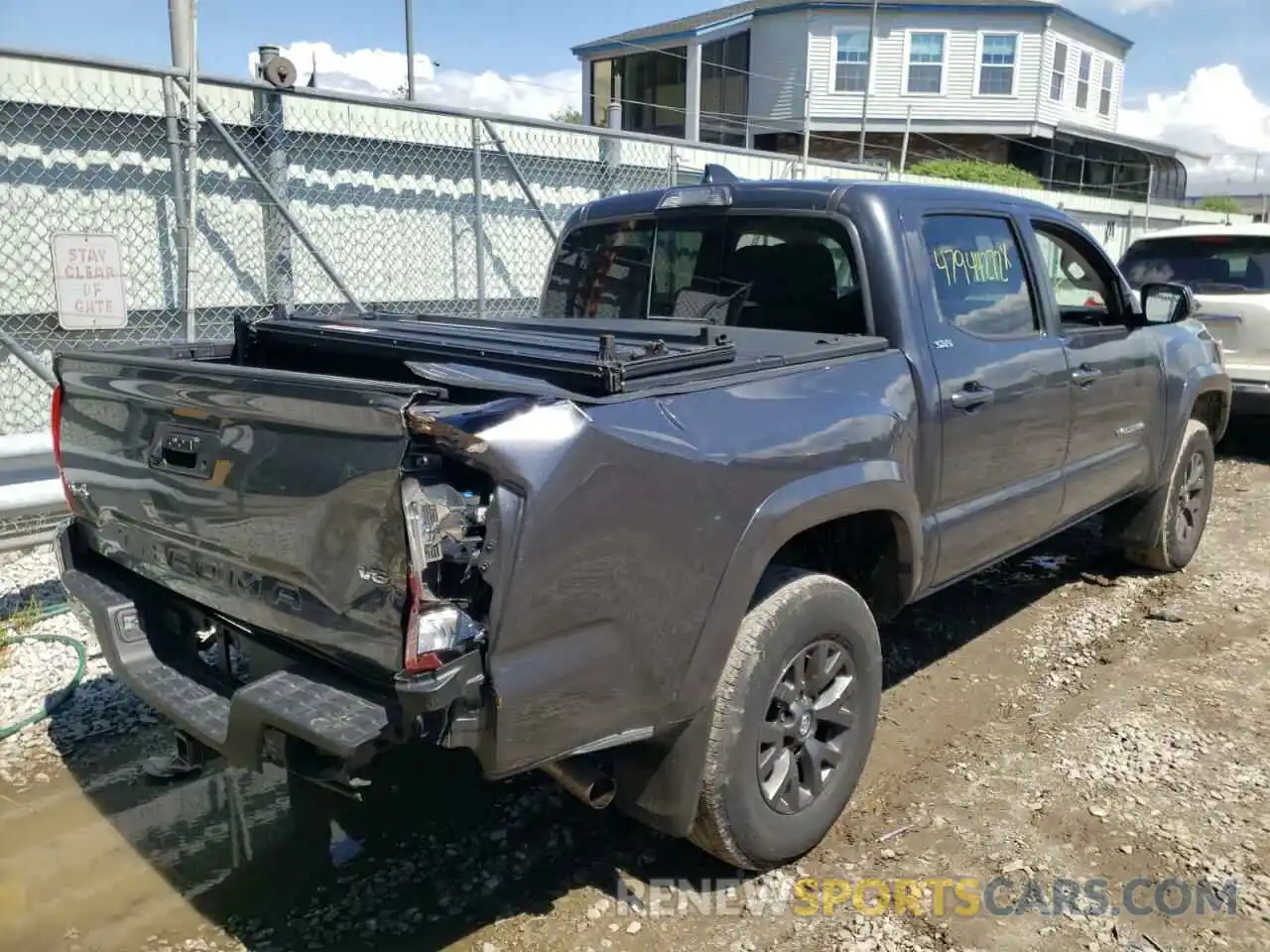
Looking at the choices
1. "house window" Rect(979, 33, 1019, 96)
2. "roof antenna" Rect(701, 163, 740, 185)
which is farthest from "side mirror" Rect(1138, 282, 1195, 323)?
"house window" Rect(979, 33, 1019, 96)

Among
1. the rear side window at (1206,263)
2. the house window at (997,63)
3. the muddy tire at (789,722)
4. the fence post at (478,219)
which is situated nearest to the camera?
the muddy tire at (789,722)

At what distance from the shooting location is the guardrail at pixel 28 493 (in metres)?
4.62

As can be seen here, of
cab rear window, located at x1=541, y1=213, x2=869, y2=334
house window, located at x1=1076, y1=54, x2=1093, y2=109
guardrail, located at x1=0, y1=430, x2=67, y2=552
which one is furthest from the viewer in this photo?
house window, located at x1=1076, y1=54, x2=1093, y2=109

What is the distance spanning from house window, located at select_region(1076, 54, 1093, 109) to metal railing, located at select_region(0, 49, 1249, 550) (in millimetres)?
29500

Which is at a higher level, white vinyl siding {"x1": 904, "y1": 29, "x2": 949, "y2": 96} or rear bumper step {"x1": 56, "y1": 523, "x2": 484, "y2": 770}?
white vinyl siding {"x1": 904, "y1": 29, "x2": 949, "y2": 96}

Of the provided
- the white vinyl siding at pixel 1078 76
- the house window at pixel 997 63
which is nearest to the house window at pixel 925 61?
the house window at pixel 997 63

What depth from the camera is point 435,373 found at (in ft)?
8.21

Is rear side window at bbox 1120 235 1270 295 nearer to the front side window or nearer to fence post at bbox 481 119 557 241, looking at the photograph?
the front side window

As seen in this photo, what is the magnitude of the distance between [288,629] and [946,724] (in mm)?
2627

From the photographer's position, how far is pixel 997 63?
98.7 feet

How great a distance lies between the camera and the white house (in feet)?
96.2

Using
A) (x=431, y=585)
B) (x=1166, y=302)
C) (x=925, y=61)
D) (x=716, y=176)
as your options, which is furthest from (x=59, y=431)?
(x=925, y=61)

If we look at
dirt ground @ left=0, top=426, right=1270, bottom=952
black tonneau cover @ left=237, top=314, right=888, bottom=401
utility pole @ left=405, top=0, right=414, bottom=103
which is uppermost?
utility pole @ left=405, top=0, right=414, bottom=103

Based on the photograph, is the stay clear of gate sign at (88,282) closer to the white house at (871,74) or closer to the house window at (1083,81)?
the white house at (871,74)
